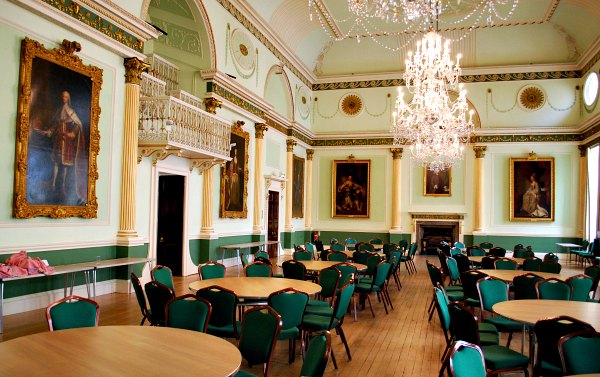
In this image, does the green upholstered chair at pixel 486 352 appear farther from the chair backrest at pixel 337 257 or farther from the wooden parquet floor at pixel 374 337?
the chair backrest at pixel 337 257

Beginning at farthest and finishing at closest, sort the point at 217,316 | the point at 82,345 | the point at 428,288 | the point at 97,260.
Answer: the point at 428,288
the point at 97,260
the point at 217,316
the point at 82,345

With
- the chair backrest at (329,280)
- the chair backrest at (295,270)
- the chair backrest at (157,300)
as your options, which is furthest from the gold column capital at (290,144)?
the chair backrest at (157,300)

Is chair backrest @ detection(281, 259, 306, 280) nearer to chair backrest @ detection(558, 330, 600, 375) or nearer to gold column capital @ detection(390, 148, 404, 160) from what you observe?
chair backrest @ detection(558, 330, 600, 375)

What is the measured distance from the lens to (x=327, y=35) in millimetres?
18750

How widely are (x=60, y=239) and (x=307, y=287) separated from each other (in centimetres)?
421

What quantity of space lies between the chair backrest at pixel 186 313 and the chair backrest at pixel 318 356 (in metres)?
1.40

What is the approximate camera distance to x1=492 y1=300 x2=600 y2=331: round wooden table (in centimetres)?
437

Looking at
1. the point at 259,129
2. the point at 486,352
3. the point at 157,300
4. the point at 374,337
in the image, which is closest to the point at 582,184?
the point at 259,129

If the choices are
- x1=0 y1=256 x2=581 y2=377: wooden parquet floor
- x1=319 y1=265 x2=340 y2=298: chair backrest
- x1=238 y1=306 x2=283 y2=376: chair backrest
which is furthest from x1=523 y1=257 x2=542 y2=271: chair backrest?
x1=238 y1=306 x2=283 y2=376: chair backrest

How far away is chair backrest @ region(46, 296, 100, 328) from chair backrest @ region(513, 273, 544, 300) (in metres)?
4.96

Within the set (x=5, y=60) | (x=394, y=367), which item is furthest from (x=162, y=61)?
(x=394, y=367)

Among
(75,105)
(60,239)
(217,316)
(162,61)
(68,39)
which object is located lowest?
(217,316)

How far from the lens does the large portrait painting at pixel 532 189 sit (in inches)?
714

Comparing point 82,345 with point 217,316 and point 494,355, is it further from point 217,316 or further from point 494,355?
point 494,355
